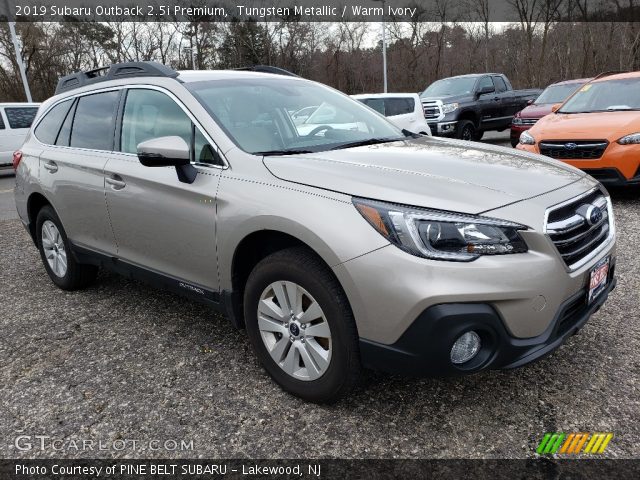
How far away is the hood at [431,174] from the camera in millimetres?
2141

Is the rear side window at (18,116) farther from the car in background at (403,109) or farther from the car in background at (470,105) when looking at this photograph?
the car in background at (470,105)

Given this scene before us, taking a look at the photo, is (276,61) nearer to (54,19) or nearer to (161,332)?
(54,19)

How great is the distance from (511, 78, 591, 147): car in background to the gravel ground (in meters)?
7.73

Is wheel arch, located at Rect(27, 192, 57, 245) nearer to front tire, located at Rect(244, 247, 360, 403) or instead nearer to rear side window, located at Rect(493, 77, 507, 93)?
front tire, located at Rect(244, 247, 360, 403)

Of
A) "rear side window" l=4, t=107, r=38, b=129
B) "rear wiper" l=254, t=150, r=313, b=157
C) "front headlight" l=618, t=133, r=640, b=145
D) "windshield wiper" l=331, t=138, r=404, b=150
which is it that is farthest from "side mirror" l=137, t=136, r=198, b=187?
"rear side window" l=4, t=107, r=38, b=129

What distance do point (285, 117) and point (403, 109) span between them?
7.99 m

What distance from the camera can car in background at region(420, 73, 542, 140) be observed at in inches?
469

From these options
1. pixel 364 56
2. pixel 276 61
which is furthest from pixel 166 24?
pixel 364 56

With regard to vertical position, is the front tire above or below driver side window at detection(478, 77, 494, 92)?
below

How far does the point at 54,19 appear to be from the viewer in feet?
92.2

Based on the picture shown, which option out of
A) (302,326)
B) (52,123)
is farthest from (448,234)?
(52,123)

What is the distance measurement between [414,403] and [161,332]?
181 cm

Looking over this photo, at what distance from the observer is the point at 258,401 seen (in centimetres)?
261

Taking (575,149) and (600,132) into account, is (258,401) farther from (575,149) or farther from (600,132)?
(600,132)
